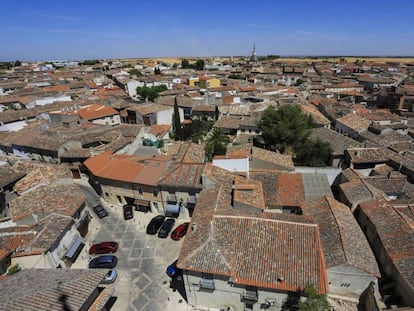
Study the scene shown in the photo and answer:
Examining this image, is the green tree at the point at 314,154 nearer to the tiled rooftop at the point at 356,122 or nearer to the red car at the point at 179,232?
the tiled rooftop at the point at 356,122

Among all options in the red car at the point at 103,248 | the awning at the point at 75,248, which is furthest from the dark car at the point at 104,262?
the awning at the point at 75,248

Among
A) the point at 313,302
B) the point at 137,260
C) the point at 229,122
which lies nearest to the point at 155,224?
the point at 137,260

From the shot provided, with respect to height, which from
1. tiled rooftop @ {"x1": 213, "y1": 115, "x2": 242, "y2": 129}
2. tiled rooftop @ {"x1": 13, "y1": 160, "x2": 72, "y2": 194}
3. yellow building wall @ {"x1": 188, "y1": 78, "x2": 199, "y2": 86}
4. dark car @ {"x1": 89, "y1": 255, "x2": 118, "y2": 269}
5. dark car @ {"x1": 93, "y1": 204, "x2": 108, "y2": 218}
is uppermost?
yellow building wall @ {"x1": 188, "y1": 78, "x2": 199, "y2": 86}

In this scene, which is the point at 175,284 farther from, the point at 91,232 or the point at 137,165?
the point at 137,165

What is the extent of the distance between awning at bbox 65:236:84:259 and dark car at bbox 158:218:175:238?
8690mm

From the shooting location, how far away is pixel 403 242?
879 inches

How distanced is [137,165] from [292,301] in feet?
82.8

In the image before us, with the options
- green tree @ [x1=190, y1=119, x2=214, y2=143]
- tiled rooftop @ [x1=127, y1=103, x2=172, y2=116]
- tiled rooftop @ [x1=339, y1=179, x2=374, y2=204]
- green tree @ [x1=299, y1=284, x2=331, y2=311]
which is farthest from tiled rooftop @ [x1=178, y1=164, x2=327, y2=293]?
tiled rooftop @ [x1=127, y1=103, x2=172, y2=116]

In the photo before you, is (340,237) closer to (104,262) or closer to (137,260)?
(137,260)

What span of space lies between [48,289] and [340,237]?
23134mm

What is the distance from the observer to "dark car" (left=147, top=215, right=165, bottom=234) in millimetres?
29828

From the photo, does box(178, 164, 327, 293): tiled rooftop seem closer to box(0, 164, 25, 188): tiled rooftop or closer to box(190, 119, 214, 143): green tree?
box(0, 164, 25, 188): tiled rooftop

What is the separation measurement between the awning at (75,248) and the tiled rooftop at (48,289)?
239 inches

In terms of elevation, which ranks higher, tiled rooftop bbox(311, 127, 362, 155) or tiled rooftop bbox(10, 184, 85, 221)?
tiled rooftop bbox(311, 127, 362, 155)
